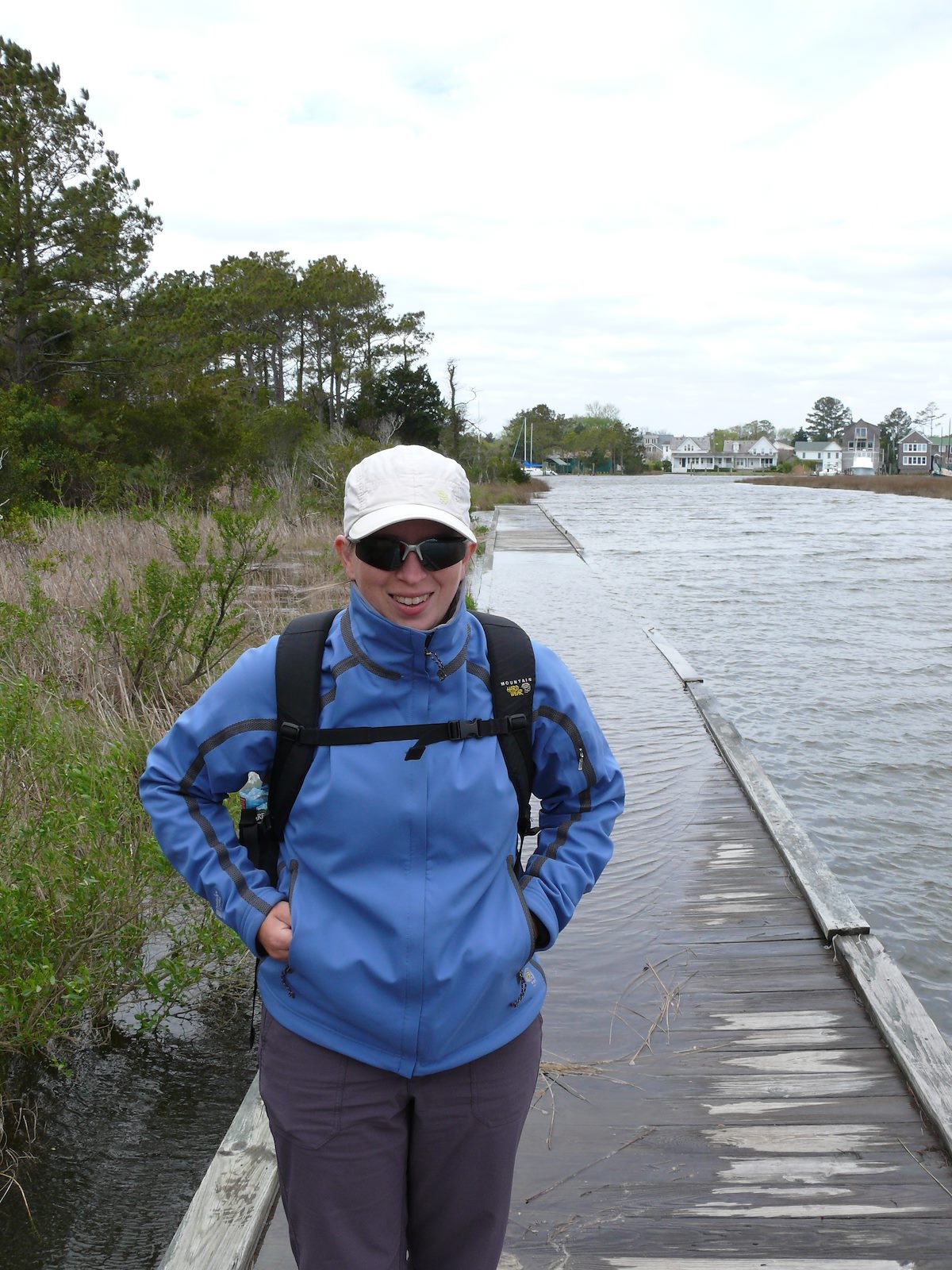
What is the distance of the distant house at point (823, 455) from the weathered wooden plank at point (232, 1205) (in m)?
145

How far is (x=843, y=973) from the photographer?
388 cm

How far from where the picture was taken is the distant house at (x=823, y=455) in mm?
147000

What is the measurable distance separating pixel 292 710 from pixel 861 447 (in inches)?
6178

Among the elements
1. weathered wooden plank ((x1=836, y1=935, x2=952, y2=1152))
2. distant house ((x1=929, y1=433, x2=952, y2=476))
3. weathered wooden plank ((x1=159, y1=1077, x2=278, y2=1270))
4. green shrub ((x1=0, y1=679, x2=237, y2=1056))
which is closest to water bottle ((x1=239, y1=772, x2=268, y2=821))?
weathered wooden plank ((x1=159, y1=1077, x2=278, y2=1270))

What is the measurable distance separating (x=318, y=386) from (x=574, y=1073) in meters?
42.0

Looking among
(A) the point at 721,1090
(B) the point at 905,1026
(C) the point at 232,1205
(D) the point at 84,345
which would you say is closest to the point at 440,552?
(C) the point at 232,1205

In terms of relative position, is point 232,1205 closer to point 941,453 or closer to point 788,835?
point 788,835

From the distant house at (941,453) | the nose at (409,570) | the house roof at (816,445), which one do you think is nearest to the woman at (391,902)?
the nose at (409,570)

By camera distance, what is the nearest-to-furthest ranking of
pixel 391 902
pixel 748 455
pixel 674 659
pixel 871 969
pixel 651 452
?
pixel 391 902, pixel 871 969, pixel 674 659, pixel 748 455, pixel 651 452

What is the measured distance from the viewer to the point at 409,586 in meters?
1.86

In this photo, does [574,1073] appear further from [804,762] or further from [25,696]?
[804,762]

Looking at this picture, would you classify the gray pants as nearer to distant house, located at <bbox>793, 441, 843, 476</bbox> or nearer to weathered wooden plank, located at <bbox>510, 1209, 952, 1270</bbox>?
weathered wooden plank, located at <bbox>510, 1209, 952, 1270</bbox>

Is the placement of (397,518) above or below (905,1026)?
above

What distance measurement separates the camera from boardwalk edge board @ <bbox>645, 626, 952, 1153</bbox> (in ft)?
10.2
